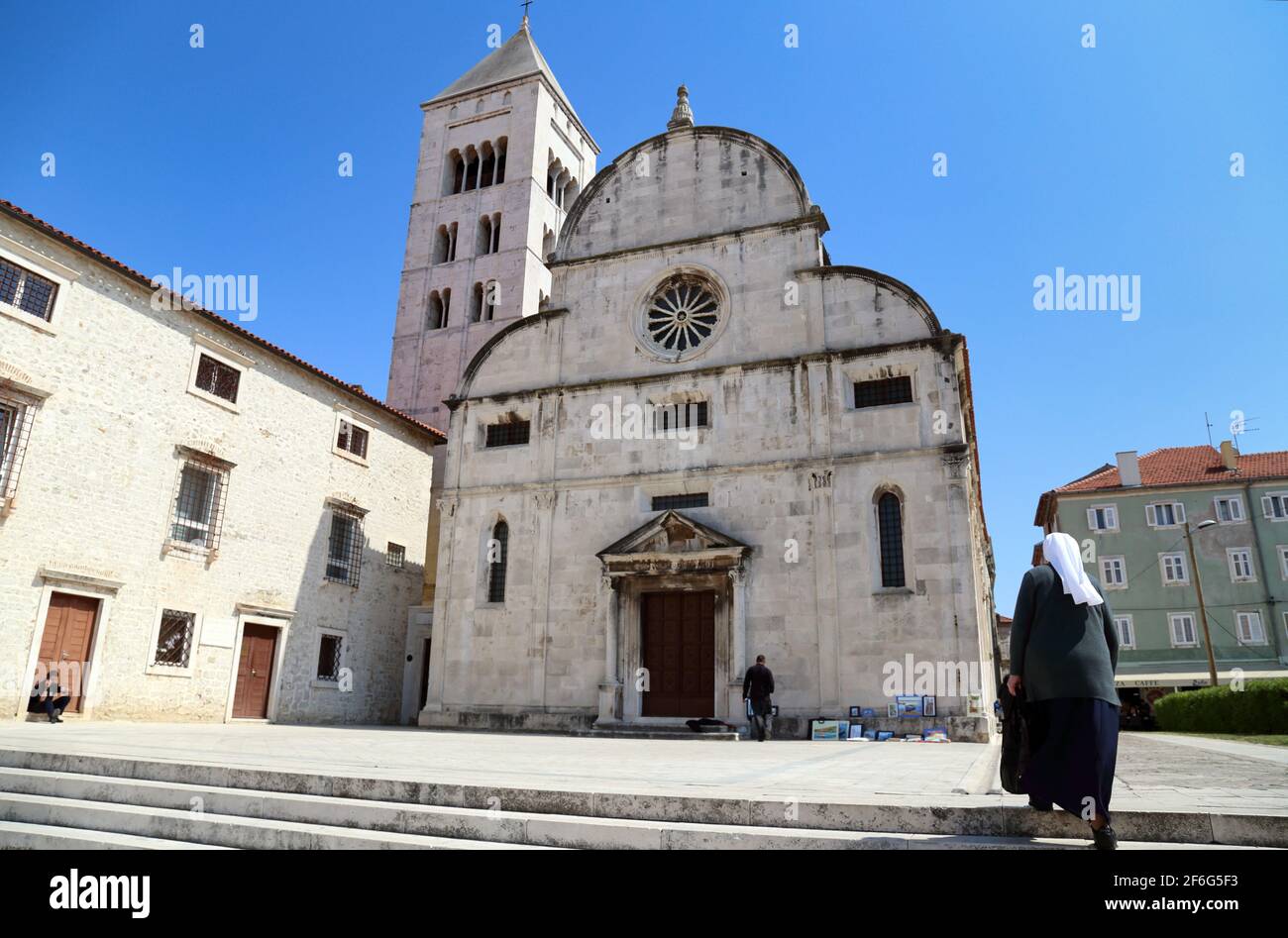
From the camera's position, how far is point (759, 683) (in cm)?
1728

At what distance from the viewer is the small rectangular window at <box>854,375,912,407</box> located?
65.7ft

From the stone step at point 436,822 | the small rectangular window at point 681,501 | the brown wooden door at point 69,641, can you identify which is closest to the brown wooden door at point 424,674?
the small rectangular window at point 681,501

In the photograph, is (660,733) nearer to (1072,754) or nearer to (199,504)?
(199,504)

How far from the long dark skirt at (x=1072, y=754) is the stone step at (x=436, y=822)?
300mm

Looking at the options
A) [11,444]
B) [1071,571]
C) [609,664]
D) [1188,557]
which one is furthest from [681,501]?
[1188,557]

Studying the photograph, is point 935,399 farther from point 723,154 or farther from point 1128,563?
point 1128,563

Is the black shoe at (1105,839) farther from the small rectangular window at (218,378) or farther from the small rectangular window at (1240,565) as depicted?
the small rectangular window at (1240,565)

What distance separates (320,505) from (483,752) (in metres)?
14.6

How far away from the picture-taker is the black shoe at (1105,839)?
4402 mm

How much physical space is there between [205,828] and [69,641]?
14.0 m

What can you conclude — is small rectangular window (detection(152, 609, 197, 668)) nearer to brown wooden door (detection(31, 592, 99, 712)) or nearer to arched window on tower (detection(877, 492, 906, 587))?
brown wooden door (detection(31, 592, 99, 712))

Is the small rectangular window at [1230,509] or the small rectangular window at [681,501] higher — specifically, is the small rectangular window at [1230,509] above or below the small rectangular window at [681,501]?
above

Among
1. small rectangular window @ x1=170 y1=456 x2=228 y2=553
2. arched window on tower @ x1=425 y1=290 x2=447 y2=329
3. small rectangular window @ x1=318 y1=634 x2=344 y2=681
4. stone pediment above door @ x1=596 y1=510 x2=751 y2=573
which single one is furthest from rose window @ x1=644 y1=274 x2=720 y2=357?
arched window on tower @ x1=425 y1=290 x2=447 y2=329

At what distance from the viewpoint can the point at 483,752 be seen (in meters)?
11.4
